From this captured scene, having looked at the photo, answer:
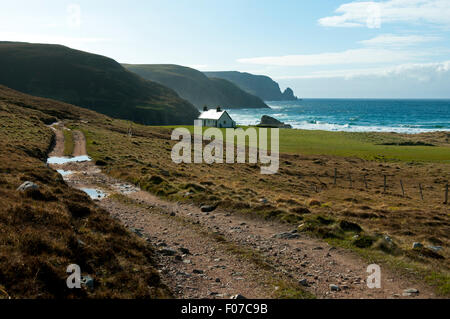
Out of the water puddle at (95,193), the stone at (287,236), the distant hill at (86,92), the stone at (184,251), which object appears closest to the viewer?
the stone at (184,251)

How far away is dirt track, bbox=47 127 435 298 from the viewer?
1021 centimetres

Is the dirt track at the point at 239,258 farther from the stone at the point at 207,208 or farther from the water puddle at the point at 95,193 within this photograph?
the water puddle at the point at 95,193

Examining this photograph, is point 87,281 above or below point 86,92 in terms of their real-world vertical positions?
below

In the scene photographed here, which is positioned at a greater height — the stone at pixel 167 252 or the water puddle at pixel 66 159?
the water puddle at pixel 66 159

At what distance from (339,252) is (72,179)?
2071 cm

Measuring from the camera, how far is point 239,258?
41.5 feet

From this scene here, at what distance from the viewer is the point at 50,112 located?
78438 mm

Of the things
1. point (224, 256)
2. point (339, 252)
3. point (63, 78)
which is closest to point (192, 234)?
point (224, 256)

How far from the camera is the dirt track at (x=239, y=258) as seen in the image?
1021cm

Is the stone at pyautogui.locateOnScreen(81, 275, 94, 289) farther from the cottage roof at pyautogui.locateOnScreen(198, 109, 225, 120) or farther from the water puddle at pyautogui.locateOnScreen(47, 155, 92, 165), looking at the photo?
the cottage roof at pyautogui.locateOnScreen(198, 109, 225, 120)

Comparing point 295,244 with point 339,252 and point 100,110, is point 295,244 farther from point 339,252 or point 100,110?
point 100,110

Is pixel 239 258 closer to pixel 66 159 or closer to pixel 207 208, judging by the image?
pixel 207 208

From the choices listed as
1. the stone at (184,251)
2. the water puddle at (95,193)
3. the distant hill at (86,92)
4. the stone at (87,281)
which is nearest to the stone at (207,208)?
the stone at (184,251)

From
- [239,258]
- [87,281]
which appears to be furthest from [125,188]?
[87,281]
